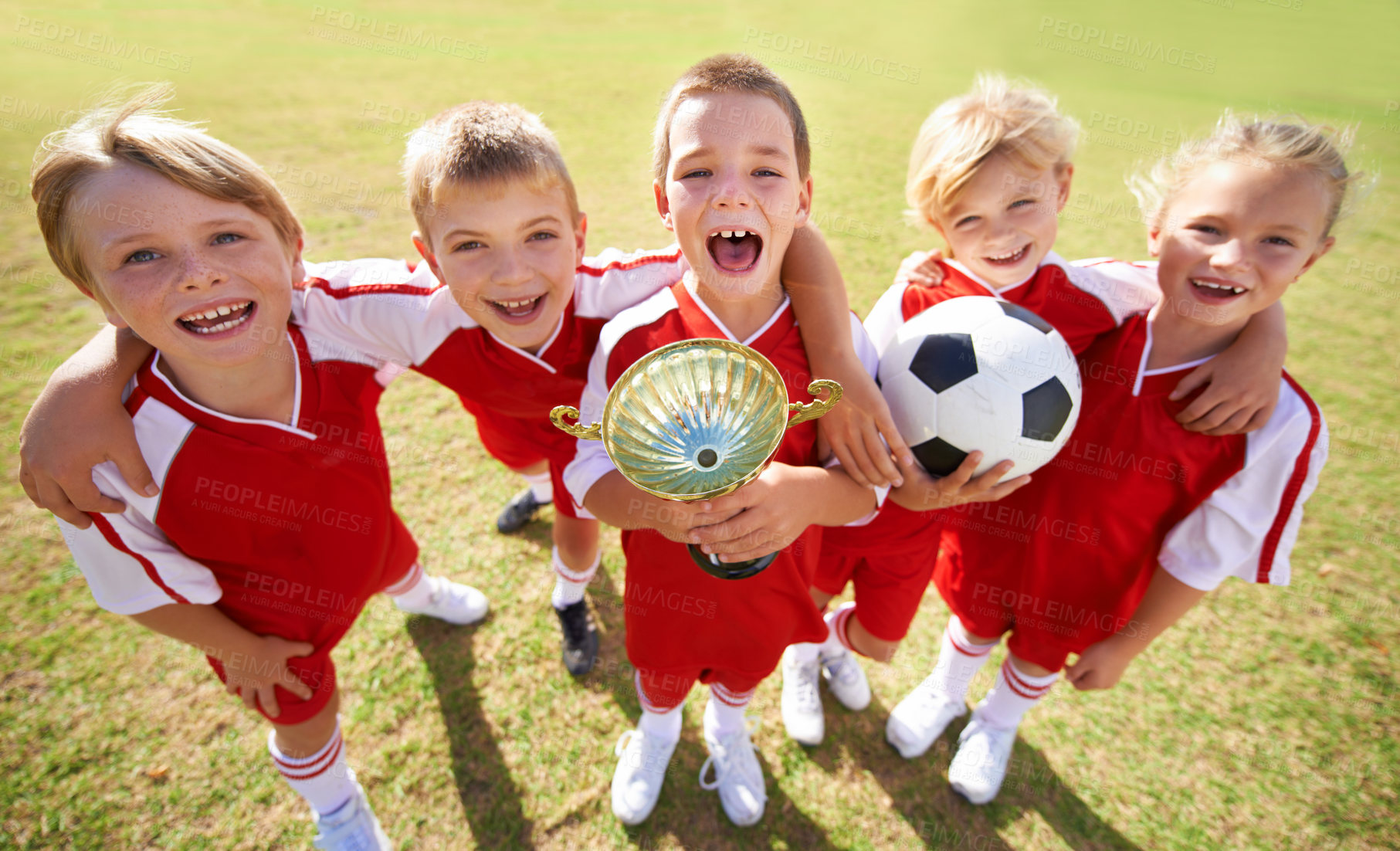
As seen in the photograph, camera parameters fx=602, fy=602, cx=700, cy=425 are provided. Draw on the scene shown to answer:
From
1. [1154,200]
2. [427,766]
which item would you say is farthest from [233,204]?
[1154,200]

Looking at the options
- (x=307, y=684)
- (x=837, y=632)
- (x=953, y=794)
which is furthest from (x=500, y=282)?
→ (x=953, y=794)

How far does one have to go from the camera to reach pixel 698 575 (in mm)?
1814

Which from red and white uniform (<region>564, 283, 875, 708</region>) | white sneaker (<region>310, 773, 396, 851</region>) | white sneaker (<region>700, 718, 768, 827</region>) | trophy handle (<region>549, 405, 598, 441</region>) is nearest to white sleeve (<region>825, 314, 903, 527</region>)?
red and white uniform (<region>564, 283, 875, 708</region>)

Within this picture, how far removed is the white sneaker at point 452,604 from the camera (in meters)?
2.79

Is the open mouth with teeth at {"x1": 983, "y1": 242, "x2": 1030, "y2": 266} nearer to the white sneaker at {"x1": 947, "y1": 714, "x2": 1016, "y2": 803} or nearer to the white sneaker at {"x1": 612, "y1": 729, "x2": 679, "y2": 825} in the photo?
the white sneaker at {"x1": 947, "y1": 714, "x2": 1016, "y2": 803}

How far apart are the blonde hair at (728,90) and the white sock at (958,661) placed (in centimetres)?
189

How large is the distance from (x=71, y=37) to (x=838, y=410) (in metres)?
18.5

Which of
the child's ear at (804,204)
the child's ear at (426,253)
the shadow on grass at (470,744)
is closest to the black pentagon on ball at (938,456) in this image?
the child's ear at (804,204)

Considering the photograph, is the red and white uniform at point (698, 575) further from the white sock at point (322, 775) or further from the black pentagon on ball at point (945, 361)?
the white sock at point (322, 775)

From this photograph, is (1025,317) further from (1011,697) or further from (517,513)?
(517,513)

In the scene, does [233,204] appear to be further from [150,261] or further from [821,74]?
[821,74]

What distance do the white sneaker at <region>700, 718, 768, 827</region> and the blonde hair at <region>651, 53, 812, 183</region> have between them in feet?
6.80

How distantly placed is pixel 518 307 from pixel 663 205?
1.82ft

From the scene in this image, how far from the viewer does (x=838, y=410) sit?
1610 mm
